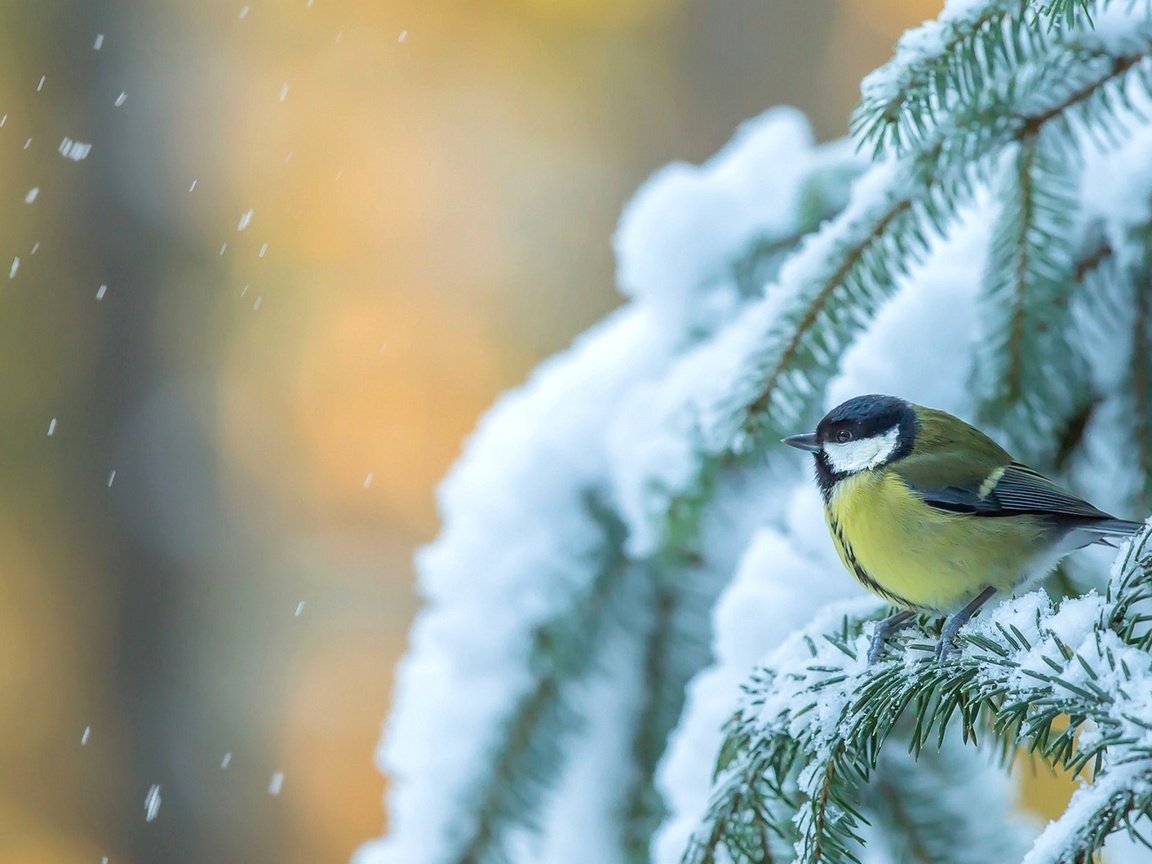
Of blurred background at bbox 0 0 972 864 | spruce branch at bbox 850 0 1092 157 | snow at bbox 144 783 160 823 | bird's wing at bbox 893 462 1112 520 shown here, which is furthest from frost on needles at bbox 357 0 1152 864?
blurred background at bbox 0 0 972 864

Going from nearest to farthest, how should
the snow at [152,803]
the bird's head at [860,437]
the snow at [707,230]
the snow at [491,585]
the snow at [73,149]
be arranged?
the bird's head at [860,437], the snow at [491,585], the snow at [707,230], the snow at [152,803], the snow at [73,149]

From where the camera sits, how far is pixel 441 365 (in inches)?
255

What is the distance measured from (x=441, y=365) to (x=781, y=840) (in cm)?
558

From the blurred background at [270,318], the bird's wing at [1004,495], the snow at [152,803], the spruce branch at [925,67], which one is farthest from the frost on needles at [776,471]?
the blurred background at [270,318]

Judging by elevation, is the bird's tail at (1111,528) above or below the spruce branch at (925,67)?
below

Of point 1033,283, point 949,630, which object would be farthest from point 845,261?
point 949,630

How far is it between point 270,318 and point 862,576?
218 inches

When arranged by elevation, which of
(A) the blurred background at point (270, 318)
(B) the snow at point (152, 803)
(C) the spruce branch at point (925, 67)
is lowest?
(B) the snow at point (152, 803)

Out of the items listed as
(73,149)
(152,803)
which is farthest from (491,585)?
(73,149)

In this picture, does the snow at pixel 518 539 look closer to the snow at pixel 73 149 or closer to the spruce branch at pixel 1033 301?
the spruce branch at pixel 1033 301

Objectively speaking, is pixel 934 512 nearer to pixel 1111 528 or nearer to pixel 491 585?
pixel 1111 528

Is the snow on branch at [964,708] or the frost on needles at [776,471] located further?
the frost on needles at [776,471]

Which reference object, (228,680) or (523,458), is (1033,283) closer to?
(523,458)

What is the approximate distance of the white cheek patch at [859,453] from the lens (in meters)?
1.20
